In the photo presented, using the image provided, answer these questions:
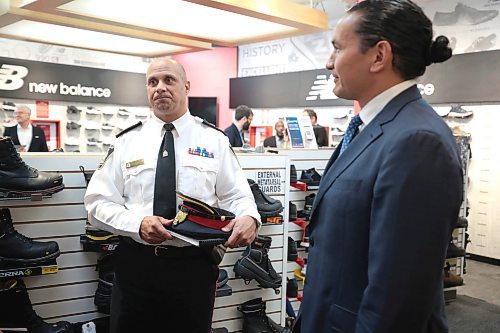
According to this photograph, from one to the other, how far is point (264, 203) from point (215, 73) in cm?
864

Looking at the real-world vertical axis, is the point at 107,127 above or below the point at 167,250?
above

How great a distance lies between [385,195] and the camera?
1085 millimetres

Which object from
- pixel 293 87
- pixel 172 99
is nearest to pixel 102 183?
pixel 172 99

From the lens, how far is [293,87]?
9.62 m

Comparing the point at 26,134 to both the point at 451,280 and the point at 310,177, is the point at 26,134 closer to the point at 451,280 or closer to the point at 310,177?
the point at 310,177

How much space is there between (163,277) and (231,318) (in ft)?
5.04

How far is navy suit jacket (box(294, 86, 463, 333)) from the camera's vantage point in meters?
1.06

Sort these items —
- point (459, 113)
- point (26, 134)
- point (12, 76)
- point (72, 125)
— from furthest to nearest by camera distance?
point (72, 125)
point (12, 76)
point (459, 113)
point (26, 134)

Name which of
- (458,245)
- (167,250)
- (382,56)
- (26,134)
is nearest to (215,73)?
(26,134)

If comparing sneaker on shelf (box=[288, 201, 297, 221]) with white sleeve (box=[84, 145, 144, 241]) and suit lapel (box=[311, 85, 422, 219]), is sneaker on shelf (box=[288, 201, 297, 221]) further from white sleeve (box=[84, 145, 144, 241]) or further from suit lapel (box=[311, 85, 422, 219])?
suit lapel (box=[311, 85, 422, 219])

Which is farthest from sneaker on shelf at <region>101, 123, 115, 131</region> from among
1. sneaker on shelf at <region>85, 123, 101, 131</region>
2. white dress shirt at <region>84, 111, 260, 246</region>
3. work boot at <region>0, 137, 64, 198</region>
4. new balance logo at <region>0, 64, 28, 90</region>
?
white dress shirt at <region>84, 111, 260, 246</region>

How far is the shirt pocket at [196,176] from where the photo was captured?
7.18 ft

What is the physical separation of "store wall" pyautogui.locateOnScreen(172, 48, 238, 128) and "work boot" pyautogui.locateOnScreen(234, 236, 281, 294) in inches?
323

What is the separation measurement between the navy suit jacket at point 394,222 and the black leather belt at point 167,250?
979 millimetres
